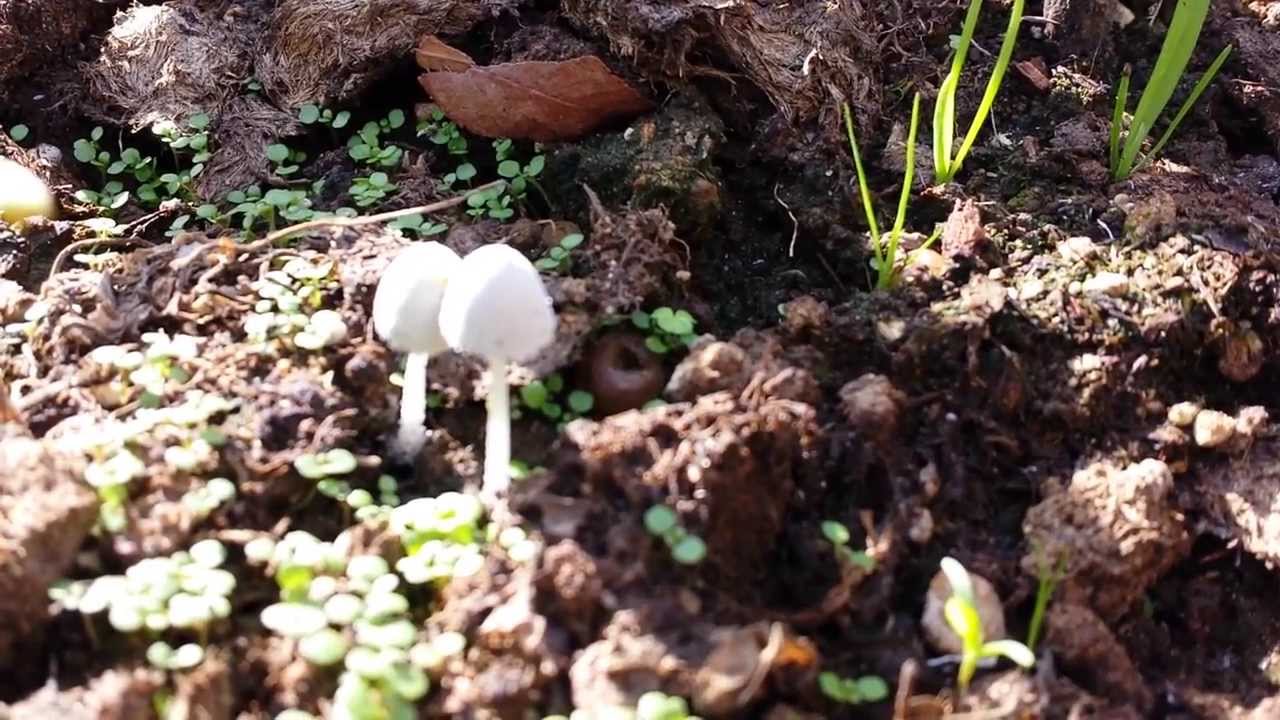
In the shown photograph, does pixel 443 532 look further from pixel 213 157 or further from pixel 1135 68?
pixel 1135 68

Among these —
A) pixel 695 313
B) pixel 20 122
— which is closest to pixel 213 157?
pixel 20 122

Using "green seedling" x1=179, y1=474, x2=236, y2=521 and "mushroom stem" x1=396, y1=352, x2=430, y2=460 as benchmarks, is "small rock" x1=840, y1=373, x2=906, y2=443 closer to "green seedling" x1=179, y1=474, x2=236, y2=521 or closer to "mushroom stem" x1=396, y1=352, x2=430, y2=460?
"mushroom stem" x1=396, y1=352, x2=430, y2=460

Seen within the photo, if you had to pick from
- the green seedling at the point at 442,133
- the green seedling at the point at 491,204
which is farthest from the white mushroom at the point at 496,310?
the green seedling at the point at 442,133

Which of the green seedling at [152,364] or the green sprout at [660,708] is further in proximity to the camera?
the green seedling at [152,364]

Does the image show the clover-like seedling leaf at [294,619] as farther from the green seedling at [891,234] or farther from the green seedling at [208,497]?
the green seedling at [891,234]

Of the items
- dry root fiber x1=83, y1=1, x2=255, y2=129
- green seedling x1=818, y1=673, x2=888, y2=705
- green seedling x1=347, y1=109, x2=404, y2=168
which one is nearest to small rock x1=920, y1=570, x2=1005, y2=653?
green seedling x1=818, y1=673, x2=888, y2=705

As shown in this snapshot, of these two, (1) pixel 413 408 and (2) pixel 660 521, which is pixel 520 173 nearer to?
(1) pixel 413 408

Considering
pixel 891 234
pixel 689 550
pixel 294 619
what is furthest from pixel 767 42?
pixel 294 619
